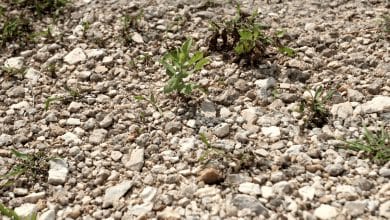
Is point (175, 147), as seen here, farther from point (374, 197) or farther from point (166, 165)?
point (374, 197)

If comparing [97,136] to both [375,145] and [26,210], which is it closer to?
[26,210]

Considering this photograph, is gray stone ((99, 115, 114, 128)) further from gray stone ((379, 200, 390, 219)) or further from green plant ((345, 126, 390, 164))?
gray stone ((379, 200, 390, 219))

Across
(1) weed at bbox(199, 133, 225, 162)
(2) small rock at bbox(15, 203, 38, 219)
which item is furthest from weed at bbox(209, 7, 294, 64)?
(2) small rock at bbox(15, 203, 38, 219)

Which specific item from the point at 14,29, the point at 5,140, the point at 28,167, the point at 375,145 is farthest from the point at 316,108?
the point at 14,29

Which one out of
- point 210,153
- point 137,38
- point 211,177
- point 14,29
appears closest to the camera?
point 211,177

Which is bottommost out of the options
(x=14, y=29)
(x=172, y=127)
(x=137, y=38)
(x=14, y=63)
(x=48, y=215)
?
(x=48, y=215)
